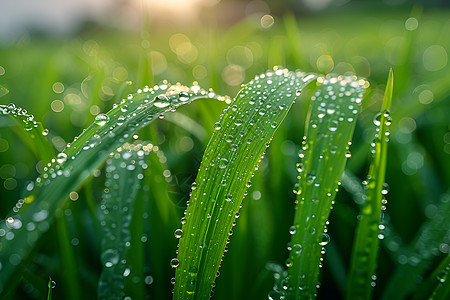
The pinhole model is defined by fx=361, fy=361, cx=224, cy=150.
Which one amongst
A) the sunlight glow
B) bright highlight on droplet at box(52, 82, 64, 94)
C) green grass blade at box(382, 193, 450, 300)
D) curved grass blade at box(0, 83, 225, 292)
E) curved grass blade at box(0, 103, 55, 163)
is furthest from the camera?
bright highlight on droplet at box(52, 82, 64, 94)

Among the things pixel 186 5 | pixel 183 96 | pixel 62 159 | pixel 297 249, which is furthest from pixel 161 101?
pixel 186 5

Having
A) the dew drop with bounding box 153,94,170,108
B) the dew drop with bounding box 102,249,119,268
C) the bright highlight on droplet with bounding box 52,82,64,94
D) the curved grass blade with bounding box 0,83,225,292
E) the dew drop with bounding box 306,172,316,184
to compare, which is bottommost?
the dew drop with bounding box 102,249,119,268

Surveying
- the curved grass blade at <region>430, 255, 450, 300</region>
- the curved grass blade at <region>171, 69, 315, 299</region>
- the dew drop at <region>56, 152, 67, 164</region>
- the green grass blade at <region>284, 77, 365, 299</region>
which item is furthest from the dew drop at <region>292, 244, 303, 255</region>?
the dew drop at <region>56, 152, 67, 164</region>

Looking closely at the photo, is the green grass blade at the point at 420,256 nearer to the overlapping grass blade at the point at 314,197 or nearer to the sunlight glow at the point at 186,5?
the overlapping grass blade at the point at 314,197

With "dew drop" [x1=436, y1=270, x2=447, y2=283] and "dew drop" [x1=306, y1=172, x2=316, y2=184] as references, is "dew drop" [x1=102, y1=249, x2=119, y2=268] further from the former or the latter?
"dew drop" [x1=436, y1=270, x2=447, y2=283]

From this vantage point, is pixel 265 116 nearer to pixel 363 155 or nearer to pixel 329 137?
pixel 329 137

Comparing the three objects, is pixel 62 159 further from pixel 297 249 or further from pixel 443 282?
pixel 443 282

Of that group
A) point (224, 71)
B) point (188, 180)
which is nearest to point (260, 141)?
point (188, 180)

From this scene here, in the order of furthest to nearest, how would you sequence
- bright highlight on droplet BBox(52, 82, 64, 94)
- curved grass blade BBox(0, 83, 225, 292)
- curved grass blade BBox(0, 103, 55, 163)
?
1. bright highlight on droplet BBox(52, 82, 64, 94)
2. curved grass blade BBox(0, 103, 55, 163)
3. curved grass blade BBox(0, 83, 225, 292)
